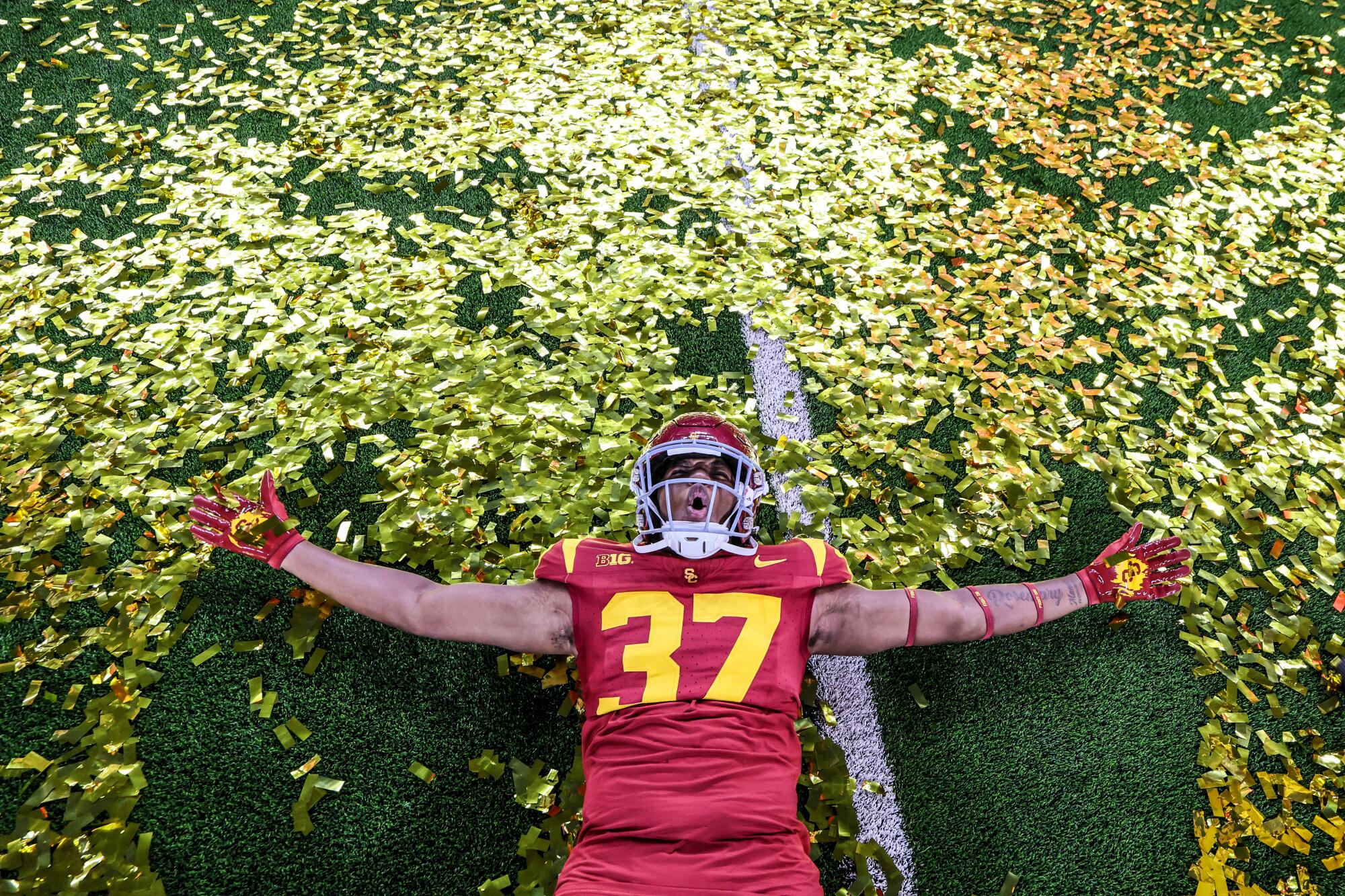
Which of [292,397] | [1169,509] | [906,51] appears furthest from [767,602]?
[906,51]

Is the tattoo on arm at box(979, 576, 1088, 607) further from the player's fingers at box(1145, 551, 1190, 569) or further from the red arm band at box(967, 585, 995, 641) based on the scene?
the player's fingers at box(1145, 551, 1190, 569)

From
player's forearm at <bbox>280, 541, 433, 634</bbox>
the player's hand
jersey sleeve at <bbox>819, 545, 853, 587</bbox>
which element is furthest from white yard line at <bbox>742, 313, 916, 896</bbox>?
player's forearm at <bbox>280, 541, 433, 634</bbox>

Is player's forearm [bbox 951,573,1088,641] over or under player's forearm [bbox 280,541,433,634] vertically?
under

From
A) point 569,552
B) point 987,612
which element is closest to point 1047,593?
point 987,612

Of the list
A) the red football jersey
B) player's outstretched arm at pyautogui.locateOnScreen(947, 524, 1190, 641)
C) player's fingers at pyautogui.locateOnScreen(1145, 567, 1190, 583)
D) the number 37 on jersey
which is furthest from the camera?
player's fingers at pyautogui.locateOnScreen(1145, 567, 1190, 583)

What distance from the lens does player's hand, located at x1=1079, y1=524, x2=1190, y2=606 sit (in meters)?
2.97

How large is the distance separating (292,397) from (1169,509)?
4.25m

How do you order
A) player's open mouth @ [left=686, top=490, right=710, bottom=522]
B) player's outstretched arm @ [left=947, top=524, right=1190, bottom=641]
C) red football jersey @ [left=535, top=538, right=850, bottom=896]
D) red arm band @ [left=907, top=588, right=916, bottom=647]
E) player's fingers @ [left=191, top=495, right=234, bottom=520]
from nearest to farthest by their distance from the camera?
red football jersey @ [left=535, top=538, right=850, bottom=896], player's open mouth @ [left=686, top=490, right=710, bottom=522], red arm band @ [left=907, top=588, right=916, bottom=647], player's outstretched arm @ [left=947, top=524, right=1190, bottom=641], player's fingers @ [left=191, top=495, right=234, bottom=520]

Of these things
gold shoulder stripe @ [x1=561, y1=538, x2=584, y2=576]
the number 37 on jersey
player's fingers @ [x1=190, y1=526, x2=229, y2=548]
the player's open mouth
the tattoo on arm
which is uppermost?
the player's open mouth

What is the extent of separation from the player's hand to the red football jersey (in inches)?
45.3

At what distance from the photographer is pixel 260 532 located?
2.87 meters

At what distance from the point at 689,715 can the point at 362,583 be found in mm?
1245

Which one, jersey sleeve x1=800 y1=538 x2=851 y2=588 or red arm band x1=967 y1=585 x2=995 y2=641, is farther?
red arm band x1=967 y1=585 x2=995 y2=641

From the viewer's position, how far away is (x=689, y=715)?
2.26 m
